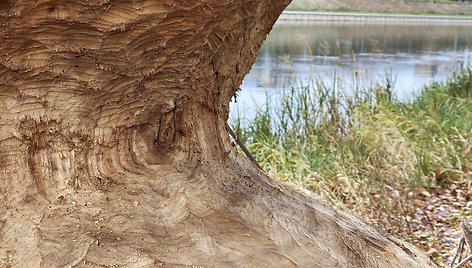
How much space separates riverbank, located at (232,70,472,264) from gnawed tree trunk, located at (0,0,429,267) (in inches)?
80.8

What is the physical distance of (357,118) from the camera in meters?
4.76

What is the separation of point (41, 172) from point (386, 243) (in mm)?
868

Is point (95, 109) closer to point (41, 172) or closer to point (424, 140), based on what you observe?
point (41, 172)

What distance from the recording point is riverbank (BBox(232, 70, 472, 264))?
3.45 m

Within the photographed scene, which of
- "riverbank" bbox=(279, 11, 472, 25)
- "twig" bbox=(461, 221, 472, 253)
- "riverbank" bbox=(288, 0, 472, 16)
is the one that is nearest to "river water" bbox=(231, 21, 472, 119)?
"twig" bbox=(461, 221, 472, 253)

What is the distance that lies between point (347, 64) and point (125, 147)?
313 inches

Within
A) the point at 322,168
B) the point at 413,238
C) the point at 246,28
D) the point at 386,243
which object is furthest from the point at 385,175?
the point at 246,28

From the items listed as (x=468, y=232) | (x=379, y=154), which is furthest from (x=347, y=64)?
(x=468, y=232)

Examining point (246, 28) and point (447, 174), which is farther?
point (447, 174)

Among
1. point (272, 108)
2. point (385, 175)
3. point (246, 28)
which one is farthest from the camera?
point (272, 108)

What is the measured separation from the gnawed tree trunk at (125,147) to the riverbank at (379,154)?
6.73 ft

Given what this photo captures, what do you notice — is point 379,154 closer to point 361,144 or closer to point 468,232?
point 361,144

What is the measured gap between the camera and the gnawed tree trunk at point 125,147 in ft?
3.42

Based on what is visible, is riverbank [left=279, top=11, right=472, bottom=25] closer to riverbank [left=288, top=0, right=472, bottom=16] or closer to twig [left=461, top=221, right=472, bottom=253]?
riverbank [left=288, top=0, right=472, bottom=16]
